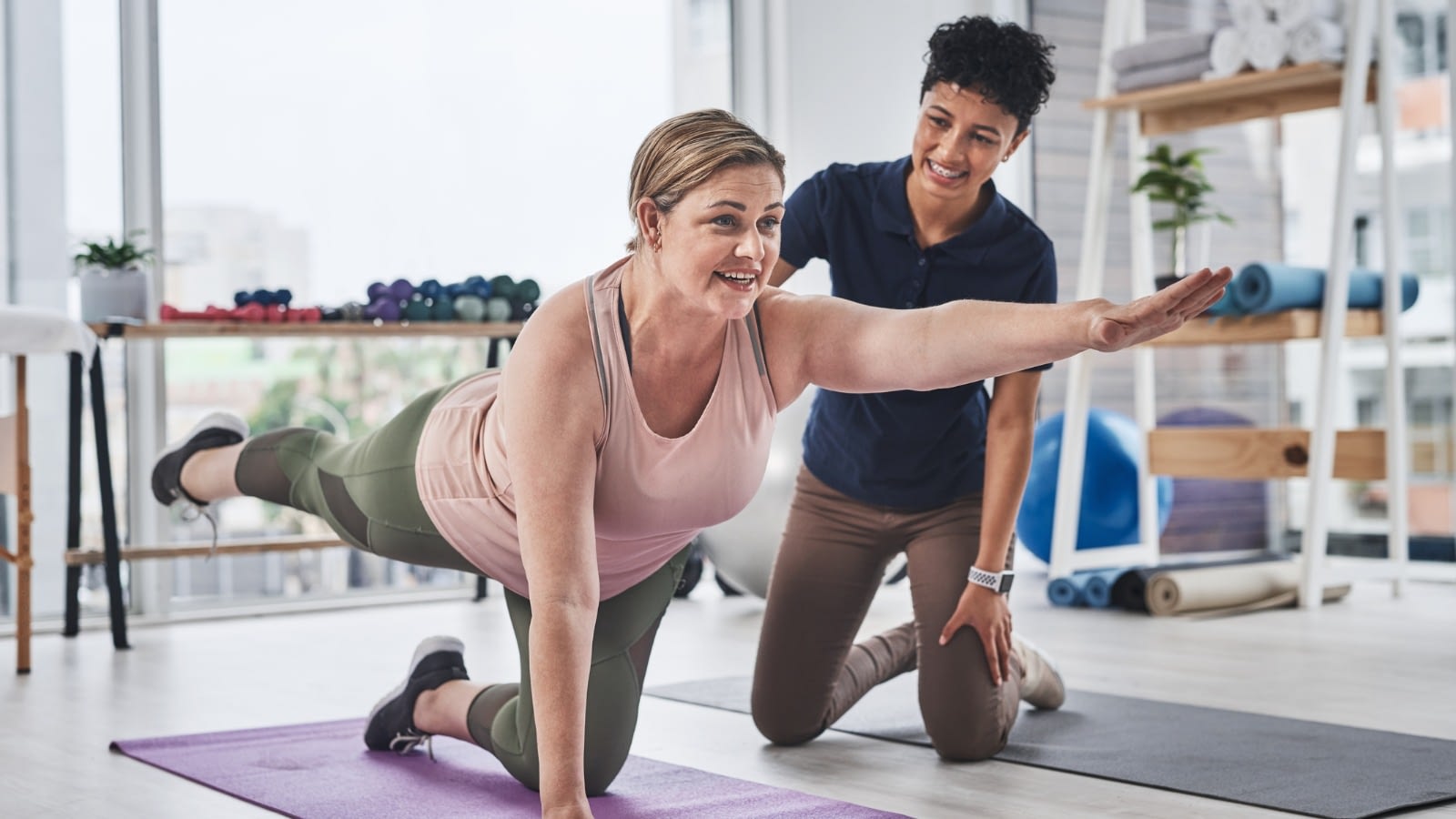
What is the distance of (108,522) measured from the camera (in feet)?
12.2

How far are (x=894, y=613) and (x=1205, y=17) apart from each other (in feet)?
8.99

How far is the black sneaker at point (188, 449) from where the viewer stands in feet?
8.99

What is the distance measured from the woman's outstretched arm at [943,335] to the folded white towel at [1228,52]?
280 centimetres

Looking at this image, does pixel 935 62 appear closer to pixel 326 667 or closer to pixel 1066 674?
pixel 1066 674

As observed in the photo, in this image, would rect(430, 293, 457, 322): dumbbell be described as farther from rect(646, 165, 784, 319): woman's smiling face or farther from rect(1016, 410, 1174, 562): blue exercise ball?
rect(646, 165, 784, 319): woman's smiling face

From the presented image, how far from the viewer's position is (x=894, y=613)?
4250 mm

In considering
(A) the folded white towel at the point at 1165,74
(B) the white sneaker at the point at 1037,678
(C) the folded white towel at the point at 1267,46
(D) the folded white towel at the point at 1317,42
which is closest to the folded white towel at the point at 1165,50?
(A) the folded white towel at the point at 1165,74

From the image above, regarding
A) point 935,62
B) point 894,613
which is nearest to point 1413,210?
point 894,613

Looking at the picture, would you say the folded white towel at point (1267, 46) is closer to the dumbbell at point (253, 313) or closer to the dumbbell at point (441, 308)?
the dumbbell at point (441, 308)

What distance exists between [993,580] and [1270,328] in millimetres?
2154

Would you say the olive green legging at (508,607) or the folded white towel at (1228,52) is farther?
the folded white towel at (1228,52)

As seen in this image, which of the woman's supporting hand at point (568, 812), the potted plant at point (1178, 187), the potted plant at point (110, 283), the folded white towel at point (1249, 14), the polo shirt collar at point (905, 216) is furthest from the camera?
the potted plant at point (1178, 187)

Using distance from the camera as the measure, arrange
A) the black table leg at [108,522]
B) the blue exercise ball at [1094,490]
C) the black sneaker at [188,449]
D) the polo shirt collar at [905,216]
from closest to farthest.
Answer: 1. the polo shirt collar at [905,216]
2. the black sneaker at [188,449]
3. the black table leg at [108,522]
4. the blue exercise ball at [1094,490]

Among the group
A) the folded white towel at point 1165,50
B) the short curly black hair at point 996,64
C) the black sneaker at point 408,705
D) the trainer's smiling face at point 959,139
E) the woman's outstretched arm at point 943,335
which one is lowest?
the black sneaker at point 408,705
